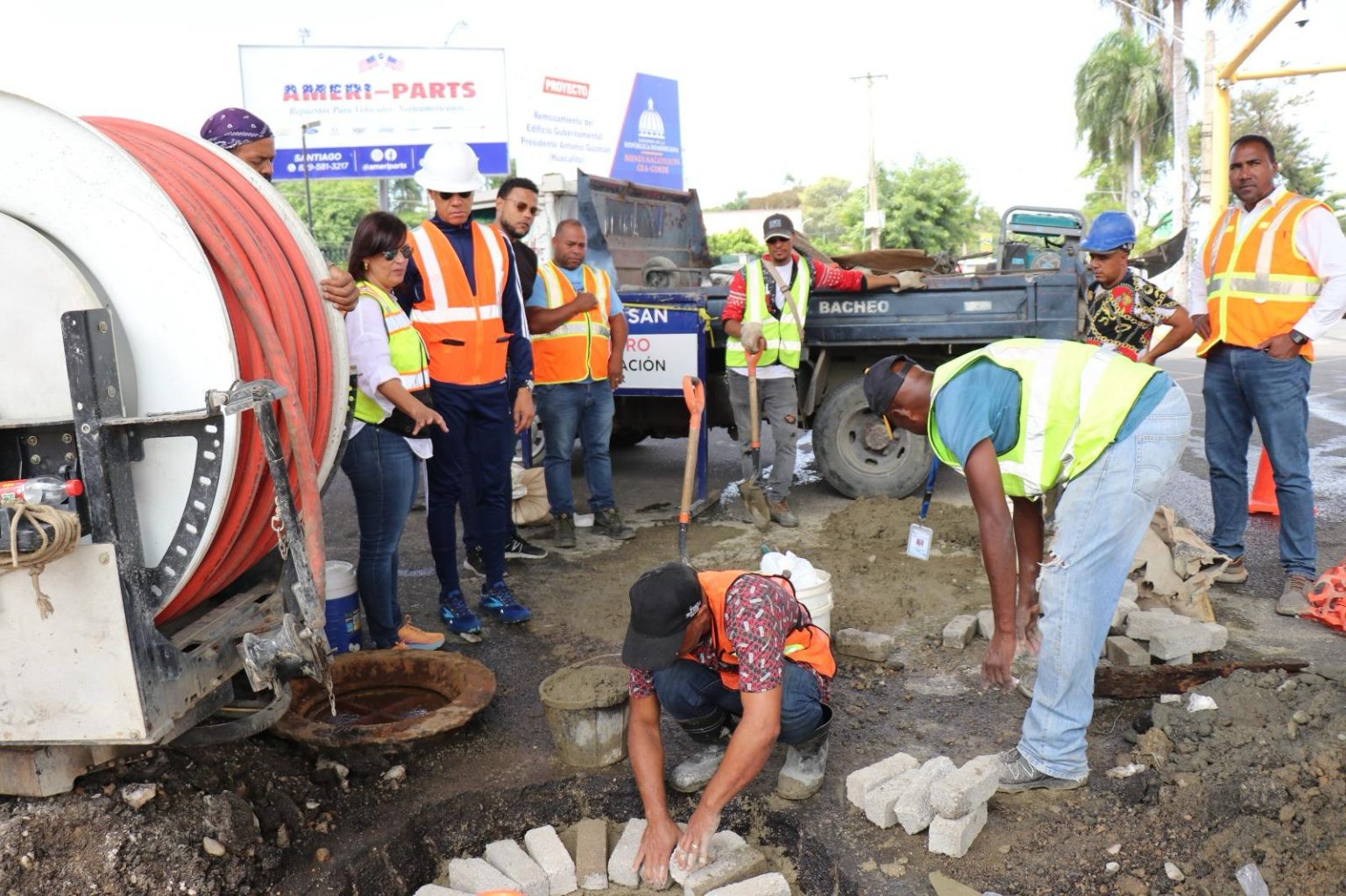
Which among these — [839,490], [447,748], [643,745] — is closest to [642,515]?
[839,490]

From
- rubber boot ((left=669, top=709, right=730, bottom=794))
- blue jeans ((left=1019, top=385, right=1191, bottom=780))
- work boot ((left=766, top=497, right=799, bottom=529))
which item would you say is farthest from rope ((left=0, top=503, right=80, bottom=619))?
work boot ((left=766, top=497, right=799, bottom=529))

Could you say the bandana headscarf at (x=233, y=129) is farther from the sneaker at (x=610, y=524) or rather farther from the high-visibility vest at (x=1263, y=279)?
the high-visibility vest at (x=1263, y=279)

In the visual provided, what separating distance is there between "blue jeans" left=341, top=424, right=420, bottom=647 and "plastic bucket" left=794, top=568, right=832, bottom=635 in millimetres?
1630

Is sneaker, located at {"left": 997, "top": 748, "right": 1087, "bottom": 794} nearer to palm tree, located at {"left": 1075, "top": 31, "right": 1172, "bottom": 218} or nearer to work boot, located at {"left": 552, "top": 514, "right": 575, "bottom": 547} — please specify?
work boot, located at {"left": 552, "top": 514, "right": 575, "bottom": 547}

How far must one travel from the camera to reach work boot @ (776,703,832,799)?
10.5 ft

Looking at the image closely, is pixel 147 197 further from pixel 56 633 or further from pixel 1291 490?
pixel 1291 490

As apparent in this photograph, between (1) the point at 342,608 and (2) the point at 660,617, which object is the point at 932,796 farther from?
(1) the point at 342,608

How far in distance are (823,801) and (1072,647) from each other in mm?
925

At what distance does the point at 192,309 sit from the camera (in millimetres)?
2385

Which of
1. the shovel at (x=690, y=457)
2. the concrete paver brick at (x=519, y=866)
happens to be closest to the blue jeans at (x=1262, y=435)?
the shovel at (x=690, y=457)

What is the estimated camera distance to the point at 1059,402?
9.36 ft

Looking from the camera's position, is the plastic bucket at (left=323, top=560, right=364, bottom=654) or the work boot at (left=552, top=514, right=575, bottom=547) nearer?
the plastic bucket at (left=323, top=560, right=364, bottom=654)

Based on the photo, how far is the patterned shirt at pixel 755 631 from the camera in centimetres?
276

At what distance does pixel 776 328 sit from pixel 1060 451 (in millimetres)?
3466
